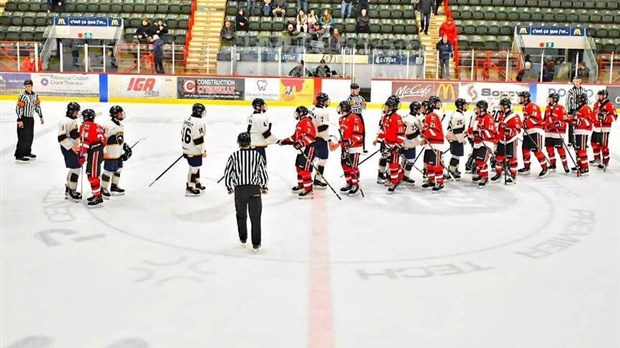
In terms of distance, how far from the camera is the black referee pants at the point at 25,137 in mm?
11414

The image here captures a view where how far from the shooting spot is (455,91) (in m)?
20.2

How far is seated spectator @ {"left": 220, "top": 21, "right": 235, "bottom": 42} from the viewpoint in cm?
2228

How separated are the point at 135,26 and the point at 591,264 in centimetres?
1915

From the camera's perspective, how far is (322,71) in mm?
20297

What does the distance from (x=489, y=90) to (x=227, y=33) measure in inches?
297

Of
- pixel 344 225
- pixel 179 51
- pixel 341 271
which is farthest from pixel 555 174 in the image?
pixel 179 51

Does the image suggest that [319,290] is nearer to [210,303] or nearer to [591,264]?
[210,303]

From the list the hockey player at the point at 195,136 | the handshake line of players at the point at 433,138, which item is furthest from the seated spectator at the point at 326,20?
the hockey player at the point at 195,136

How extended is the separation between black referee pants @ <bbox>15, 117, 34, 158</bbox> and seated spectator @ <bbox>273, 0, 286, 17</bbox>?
1365 cm

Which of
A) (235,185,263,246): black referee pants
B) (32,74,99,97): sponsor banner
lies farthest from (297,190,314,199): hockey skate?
(32,74,99,97): sponsor banner

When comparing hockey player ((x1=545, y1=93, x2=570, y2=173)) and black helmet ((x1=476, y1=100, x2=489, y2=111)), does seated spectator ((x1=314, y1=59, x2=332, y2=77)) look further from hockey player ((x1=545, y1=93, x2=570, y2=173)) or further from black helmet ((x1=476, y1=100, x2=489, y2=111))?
black helmet ((x1=476, y1=100, x2=489, y2=111))

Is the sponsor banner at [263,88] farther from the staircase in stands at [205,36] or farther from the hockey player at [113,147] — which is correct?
the hockey player at [113,147]

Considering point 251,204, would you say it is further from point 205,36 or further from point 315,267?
point 205,36

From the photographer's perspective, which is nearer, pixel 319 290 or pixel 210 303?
pixel 210 303
